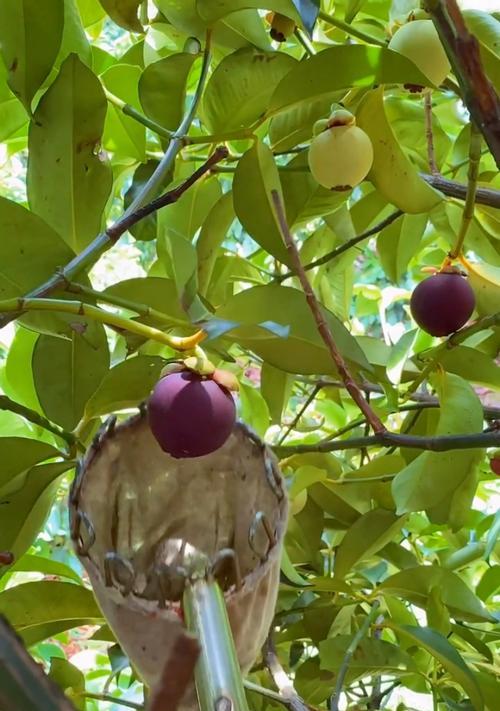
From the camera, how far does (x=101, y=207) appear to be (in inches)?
17.6

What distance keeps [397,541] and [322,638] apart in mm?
129

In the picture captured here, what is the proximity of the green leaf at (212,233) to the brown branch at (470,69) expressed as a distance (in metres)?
0.21

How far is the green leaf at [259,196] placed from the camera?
43cm

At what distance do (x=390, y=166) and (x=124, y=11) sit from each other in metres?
0.19

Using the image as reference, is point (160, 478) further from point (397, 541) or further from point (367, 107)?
point (397, 541)

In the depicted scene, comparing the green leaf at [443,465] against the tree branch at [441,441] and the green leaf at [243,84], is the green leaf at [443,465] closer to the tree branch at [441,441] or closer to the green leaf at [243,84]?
the tree branch at [441,441]

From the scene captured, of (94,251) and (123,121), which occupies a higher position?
(123,121)

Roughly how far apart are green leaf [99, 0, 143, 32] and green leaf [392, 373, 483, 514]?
11.8 inches

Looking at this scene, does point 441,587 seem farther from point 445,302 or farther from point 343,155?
point 343,155

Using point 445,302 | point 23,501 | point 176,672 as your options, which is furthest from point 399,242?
point 176,672

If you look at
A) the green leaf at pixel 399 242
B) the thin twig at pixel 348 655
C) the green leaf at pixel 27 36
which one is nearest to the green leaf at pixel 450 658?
the thin twig at pixel 348 655

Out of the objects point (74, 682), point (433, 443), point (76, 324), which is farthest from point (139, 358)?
point (74, 682)

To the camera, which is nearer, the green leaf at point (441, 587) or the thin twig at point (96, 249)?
the thin twig at point (96, 249)

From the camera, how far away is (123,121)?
0.54 m
